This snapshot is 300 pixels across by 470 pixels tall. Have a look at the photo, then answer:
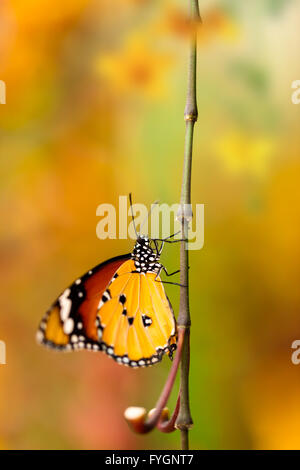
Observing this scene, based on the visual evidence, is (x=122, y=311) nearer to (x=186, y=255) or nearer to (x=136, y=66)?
(x=186, y=255)

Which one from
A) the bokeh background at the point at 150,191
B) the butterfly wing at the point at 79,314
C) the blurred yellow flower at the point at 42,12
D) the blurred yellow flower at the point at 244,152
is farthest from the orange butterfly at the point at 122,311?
the blurred yellow flower at the point at 42,12

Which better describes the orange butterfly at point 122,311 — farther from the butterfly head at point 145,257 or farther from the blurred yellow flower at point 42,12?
the blurred yellow flower at point 42,12

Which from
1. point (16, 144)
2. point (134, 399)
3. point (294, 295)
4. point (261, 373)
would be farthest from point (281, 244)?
point (16, 144)

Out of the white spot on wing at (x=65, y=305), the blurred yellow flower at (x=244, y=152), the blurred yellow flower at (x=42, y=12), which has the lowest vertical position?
the white spot on wing at (x=65, y=305)

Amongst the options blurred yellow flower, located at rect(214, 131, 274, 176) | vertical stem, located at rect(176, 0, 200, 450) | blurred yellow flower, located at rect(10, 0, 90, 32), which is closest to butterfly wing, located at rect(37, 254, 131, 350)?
vertical stem, located at rect(176, 0, 200, 450)

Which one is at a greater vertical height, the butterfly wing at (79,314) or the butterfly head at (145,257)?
the butterfly head at (145,257)

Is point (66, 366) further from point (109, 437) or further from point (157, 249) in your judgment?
point (157, 249)
